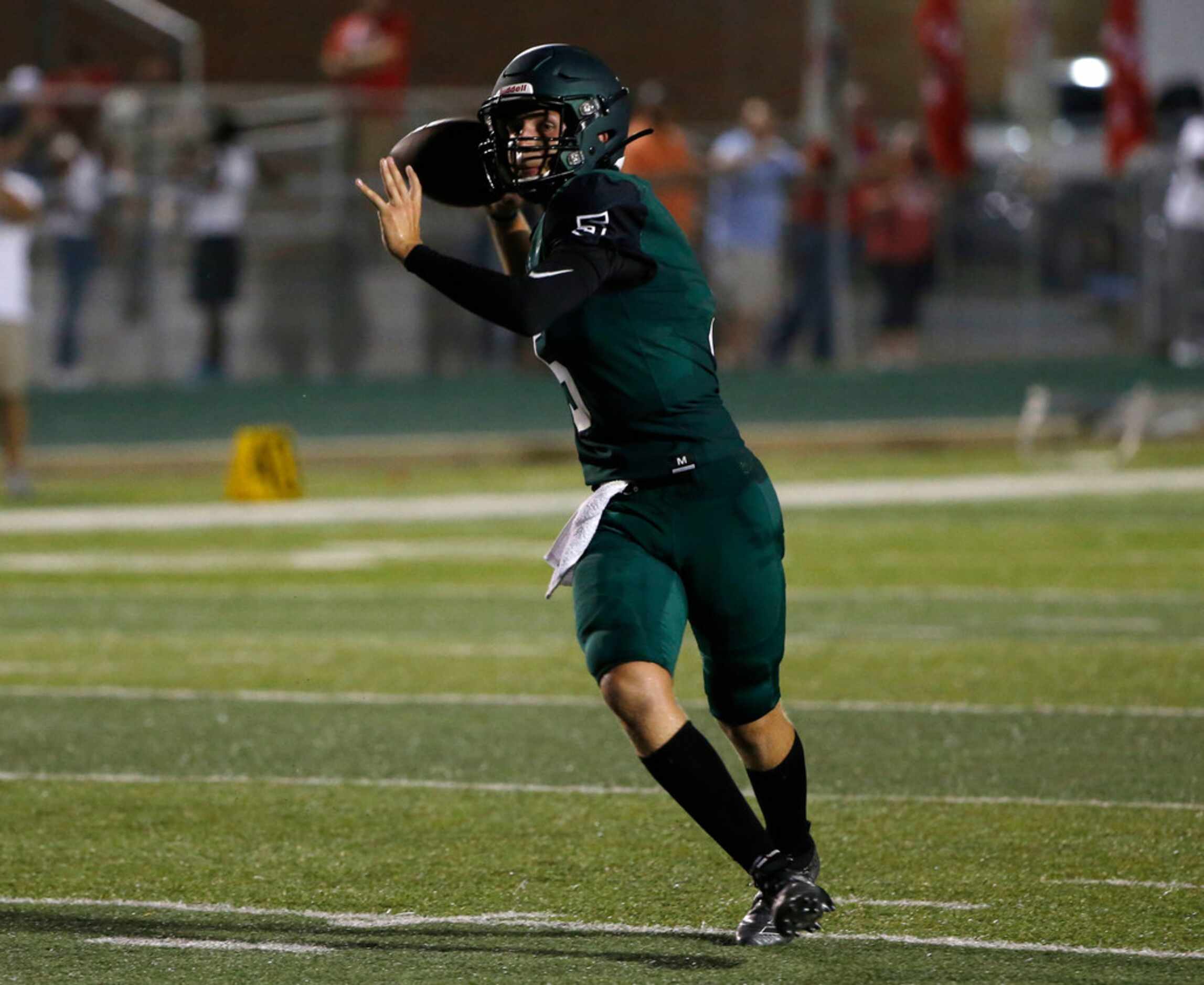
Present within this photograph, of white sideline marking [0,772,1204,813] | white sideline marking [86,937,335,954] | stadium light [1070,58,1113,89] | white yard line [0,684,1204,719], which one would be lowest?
white yard line [0,684,1204,719]

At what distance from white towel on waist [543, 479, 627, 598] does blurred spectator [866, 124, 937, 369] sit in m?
12.8

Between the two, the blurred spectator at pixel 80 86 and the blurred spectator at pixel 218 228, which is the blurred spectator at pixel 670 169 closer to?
the blurred spectator at pixel 218 228

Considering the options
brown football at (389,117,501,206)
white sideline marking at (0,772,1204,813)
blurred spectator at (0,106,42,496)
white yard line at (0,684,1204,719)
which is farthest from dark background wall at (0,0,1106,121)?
brown football at (389,117,501,206)

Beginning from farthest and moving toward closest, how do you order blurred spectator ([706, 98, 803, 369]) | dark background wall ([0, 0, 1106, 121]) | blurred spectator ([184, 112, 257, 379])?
dark background wall ([0, 0, 1106, 121]) → blurred spectator ([706, 98, 803, 369]) → blurred spectator ([184, 112, 257, 379])

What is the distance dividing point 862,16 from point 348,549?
1428 centimetres

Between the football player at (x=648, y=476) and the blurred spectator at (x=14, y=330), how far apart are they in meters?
9.74

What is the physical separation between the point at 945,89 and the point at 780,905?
15.5m

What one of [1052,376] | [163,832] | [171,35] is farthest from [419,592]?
[171,35]

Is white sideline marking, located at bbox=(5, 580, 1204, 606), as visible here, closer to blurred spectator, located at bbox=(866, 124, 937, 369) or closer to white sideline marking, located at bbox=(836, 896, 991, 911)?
white sideline marking, located at bbox=(836, 896, 991, 911)

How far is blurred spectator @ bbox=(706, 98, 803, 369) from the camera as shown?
17047 mm

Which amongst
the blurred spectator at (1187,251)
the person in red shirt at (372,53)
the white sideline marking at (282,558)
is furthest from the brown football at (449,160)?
the blurred spectator at (1187,251)

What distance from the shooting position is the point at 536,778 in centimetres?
656

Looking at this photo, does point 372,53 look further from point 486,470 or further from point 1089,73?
point 1089,73

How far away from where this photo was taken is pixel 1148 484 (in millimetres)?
14555
